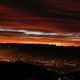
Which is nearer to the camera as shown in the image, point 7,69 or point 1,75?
point 1,75

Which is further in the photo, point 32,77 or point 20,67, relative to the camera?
point 20,67

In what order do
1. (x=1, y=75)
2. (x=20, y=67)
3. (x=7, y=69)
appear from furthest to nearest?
(x=20, y=67) → (x=7, y=69) → (x=1, y=75)

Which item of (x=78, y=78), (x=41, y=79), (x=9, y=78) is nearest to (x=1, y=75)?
(x=9, y=78)

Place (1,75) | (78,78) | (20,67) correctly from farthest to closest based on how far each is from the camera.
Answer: (78,78) < (20,67) < (1,75)

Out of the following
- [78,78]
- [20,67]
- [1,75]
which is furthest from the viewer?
[78,78]

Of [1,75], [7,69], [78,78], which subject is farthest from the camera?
[78,78]

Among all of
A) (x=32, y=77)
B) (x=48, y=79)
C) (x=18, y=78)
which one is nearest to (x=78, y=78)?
(x=48, y=79)

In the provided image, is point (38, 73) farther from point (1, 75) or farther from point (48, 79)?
point (1, 75)

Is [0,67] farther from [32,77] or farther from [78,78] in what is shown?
[78,78]

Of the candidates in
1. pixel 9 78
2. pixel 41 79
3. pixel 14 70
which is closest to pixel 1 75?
pixel 9 78
